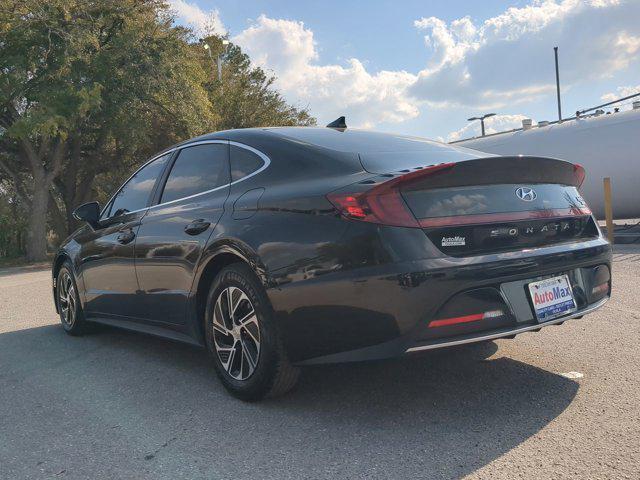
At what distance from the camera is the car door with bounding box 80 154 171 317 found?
15.0ft

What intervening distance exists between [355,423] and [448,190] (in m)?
1.28

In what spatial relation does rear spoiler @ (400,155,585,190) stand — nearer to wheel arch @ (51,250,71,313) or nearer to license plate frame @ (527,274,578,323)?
license plate frame @ (527,274,578,323)

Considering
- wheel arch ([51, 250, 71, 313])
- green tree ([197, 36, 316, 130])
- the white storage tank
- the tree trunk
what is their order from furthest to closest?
green tree ([197, 36, 316, 130]) → the tree trunk → the white storage tank → wheel arch ([51, 250, 71, 313])

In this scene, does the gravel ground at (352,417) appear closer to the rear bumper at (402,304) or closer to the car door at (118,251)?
the rear bumper at (402,304)

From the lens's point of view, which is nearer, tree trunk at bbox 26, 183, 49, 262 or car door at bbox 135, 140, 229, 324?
car door at bbox 135, 140, 229, 324

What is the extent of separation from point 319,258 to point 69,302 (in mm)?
3668

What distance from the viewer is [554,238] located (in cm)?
326

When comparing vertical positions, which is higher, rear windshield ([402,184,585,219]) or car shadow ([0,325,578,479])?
rear windshield ([402,184,585,219])

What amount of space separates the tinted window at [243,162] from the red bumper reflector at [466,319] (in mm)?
1483

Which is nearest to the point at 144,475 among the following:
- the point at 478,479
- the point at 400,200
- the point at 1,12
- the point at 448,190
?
the point at 478,479

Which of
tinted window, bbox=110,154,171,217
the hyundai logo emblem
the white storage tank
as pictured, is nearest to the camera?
the hyundai logo emblem

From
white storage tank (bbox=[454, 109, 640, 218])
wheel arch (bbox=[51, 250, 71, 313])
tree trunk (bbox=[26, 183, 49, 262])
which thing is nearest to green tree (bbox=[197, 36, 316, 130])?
tree trunk (bbox=[26, 183, 49, 262])

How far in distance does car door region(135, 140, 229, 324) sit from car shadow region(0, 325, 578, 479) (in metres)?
0.56

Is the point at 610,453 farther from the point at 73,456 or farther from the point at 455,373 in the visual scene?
the point at 73,456
